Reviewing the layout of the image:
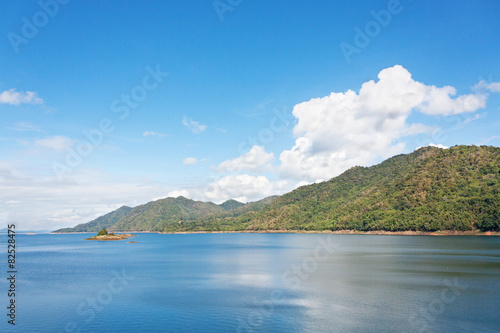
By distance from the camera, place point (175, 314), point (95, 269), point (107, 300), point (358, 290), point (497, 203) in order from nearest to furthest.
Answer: point (175, 314)
point (107, 300)
point (358, 290)
point (95, 269)
point (497, 203)

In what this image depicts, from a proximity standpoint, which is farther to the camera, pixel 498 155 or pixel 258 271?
pixel 498 155

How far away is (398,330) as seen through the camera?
2791 centimetres

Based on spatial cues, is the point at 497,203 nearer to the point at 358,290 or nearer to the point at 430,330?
the point at 358,290

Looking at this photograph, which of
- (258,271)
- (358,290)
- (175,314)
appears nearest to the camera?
(175,314)

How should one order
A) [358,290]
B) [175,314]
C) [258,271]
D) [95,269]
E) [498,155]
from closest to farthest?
1. [175,314]
2. [358,290]
3. [258,271]
4. [95,269]
5. [498,155]

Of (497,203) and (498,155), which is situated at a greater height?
(498,155)

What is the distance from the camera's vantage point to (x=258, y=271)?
64.4m

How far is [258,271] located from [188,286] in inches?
735

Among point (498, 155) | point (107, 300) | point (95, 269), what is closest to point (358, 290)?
point (107, 300)

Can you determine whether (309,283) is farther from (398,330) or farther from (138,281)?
(138,281)

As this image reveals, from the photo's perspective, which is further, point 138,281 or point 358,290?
point 138,281

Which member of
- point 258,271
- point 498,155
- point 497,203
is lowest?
point 258,271

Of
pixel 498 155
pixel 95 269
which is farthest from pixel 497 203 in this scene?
pixel 95 269

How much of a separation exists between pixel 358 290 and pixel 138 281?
3501 centimetres
